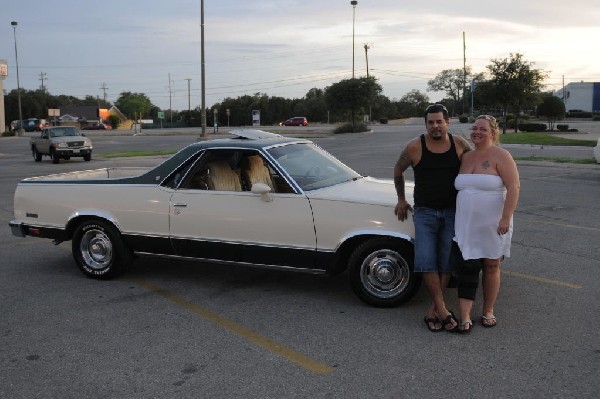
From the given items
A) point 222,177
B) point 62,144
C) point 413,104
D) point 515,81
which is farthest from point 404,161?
point 413,104

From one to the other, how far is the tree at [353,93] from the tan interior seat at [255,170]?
48186 millimetres

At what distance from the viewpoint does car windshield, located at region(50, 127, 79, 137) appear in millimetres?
26562

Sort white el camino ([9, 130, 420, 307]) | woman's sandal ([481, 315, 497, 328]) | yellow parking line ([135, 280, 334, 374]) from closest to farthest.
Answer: yellow parking line ([135, 280, 334, 374]) < woman's sandal ([481, 315, 497, 328]) < white el camino ([9, 130, 420, 307])

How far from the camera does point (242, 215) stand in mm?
5660

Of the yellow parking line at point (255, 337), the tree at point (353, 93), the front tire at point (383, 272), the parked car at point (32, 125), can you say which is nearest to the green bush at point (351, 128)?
the tree at point (353, 93)

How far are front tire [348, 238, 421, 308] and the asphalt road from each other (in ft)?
0.47

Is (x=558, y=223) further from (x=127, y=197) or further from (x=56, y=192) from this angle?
(x=56, y=192)

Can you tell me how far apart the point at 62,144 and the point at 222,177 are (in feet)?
71.8

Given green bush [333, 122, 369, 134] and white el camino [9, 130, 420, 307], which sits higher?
green bush [333, 122, 369, 134]

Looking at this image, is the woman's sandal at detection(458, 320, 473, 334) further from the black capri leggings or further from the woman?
the black capri leggings

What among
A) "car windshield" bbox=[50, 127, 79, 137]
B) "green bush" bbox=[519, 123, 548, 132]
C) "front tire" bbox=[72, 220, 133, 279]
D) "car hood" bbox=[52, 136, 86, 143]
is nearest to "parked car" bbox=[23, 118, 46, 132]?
"car windshield" bbox=[50, 127, 79, 137]

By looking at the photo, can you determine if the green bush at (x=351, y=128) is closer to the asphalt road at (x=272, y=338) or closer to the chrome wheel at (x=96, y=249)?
the asphalt road at (x=272, y=338)

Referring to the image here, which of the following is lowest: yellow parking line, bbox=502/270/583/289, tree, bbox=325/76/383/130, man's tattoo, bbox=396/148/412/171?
yellow parking line, bbox=502/270/583/289

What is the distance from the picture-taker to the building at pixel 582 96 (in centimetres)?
10000
